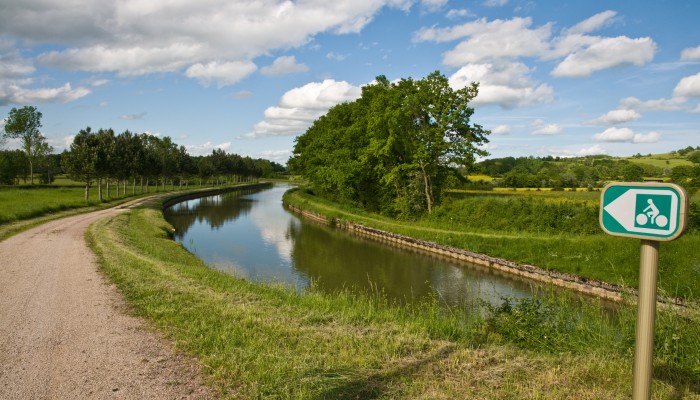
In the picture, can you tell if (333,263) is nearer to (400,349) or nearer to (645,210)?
(400,349)

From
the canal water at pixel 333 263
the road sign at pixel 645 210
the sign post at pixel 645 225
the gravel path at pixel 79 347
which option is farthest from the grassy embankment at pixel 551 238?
the gravel path at pixel 79 347

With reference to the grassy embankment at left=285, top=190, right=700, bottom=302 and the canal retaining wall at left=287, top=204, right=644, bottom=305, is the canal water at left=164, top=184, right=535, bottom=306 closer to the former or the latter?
the canal retaining wall at left=287, top=204, right=644, bottom=305

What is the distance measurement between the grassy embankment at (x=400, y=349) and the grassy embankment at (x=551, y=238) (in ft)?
27.5

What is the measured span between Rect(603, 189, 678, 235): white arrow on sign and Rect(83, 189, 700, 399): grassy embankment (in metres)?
2.73

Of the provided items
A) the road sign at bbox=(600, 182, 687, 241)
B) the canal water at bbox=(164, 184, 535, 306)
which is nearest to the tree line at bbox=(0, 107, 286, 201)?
the canal water at bbox=(164, 184, 535, 306)

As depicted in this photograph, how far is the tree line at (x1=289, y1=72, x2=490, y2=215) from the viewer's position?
1313 inches

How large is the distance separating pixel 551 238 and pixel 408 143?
15.2 m

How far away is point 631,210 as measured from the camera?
277 centimetres

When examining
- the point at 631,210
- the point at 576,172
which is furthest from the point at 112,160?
the point at 576,172

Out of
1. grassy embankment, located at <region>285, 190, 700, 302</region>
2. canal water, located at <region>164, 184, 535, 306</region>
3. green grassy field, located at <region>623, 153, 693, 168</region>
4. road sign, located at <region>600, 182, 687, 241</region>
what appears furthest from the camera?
green grassy field, located at <region>623, 153, 693, 168</region>

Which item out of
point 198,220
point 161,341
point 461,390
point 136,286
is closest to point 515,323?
point 461,390

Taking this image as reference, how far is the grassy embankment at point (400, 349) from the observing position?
4.91 metres

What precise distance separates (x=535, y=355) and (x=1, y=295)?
11.3 metres

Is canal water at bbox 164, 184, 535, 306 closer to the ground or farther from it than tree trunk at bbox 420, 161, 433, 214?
closer to the ground
